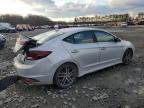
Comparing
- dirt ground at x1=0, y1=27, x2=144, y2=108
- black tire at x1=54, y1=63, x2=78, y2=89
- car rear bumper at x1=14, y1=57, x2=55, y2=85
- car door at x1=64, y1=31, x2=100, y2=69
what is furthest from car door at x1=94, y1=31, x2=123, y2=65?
car rear bumper at x1=14, y1=57, x2=55, y2=85

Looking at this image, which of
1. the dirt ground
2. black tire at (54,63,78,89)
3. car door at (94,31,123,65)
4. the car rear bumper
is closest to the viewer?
A: the dirt ground

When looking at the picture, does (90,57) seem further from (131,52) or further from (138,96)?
(131,52)

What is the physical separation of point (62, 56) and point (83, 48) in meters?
0.80

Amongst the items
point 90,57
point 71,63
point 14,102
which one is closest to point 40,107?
point 14,102

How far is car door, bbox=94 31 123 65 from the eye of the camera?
694 centimetres

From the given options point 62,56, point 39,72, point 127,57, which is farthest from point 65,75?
point 127,57

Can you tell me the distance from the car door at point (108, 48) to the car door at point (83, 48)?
0.25 metres

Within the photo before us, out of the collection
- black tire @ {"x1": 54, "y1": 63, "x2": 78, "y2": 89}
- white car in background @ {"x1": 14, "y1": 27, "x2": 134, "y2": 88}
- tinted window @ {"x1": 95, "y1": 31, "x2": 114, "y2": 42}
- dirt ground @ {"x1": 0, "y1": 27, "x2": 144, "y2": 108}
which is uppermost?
tinted window @ {"x1": 95, "y1": 31, "x2": 114, "y2": 42}

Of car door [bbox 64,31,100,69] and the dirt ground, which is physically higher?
car door [bbox 64,31,100,69]

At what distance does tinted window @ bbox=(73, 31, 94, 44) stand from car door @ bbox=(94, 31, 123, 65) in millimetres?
263

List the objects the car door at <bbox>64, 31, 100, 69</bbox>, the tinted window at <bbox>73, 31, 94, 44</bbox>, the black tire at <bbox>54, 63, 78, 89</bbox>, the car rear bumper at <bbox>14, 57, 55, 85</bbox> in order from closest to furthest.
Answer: the car rear bumper at <bbox>14, 57, 55, 85</bbox> < the black tire at <bbox>54, 63, 78, 89</bbox> < the car door at <bbox>64, 31, 100, 69</bbox> < the tinted window at <bbox>73, 31, 94, 44</bbox>

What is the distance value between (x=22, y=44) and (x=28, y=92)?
49.8 inches

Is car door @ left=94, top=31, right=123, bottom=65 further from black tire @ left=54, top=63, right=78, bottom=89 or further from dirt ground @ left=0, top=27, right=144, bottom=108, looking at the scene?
black tire @ left=54, top=63, right=78, bottom=89

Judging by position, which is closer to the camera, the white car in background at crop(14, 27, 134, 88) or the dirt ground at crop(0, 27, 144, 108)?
the dirt ground at crop(0, 27, 144, 108)
